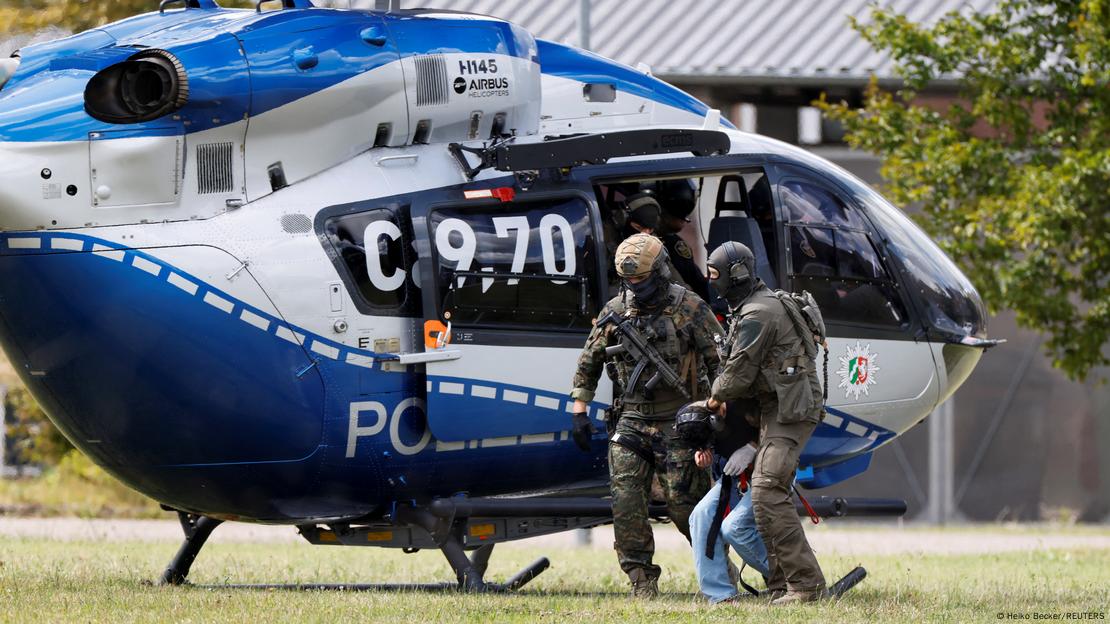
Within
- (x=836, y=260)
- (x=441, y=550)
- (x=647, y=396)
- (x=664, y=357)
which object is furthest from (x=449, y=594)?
(x=836, y=260)

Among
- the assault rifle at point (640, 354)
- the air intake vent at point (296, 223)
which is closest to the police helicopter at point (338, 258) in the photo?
the air intake vent at point (296, 223)

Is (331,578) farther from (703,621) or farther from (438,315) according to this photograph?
(703,621)

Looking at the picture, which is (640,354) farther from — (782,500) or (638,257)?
(782,500)

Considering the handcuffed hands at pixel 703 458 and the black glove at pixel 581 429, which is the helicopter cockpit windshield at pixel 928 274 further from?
the black glove at pixel 581 429

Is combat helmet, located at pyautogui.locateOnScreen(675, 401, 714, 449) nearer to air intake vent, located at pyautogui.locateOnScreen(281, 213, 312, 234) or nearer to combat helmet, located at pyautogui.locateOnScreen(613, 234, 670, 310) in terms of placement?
combat helmet, located at pyautogui.locateOnScreen(613, 234, 670, 310)

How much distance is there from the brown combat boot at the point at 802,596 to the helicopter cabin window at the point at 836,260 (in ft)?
7.01

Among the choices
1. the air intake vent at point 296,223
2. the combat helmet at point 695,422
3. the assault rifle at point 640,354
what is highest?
the air intake vent at point 296,223

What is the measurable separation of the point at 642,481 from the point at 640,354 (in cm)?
74

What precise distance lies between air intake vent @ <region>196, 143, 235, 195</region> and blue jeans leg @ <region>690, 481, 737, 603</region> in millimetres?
3203

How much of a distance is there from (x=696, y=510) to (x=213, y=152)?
11.1 feet

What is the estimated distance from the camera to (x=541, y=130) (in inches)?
374

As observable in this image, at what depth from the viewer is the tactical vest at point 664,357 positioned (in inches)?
338

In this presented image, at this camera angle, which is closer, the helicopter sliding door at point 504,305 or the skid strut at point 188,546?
the helicopter sliding door at point 504,305

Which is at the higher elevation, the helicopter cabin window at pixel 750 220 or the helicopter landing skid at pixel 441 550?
the helicopter cabin window at pixel 750 220
